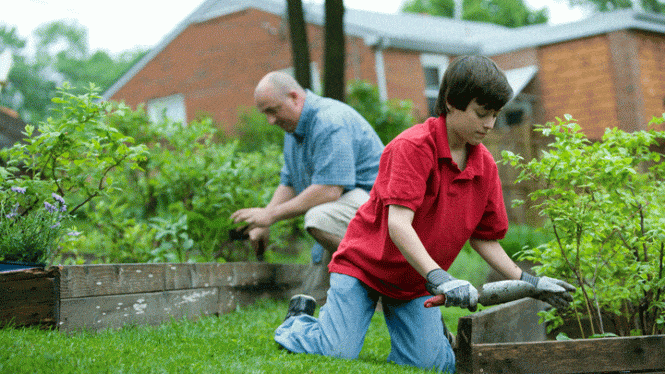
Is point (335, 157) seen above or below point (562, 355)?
above

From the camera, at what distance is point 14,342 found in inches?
93.2

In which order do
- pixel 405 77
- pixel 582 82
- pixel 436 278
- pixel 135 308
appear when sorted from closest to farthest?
1. pixel 436 278
2. pixel 135 308
3. pixel 405 77
4. pixel 582 82

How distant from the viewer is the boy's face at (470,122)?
2.59m

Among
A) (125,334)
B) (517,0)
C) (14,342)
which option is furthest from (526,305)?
(517,0)

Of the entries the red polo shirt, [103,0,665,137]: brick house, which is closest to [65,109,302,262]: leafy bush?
the red polo shirt

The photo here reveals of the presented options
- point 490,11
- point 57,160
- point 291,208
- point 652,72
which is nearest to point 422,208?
point 291,208

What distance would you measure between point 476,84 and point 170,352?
1.68 metres

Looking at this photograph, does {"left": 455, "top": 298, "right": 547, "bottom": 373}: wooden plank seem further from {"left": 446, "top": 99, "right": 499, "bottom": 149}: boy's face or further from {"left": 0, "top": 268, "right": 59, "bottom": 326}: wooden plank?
{"left": 0, "top": 268, "right": 59, "bottom": 326}: wooden plank

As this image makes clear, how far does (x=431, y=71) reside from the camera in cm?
1805

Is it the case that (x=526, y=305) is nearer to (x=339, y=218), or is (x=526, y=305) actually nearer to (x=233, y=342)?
(x=339, y=218)

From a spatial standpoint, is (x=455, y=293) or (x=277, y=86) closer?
Result: (x=455, y=293)

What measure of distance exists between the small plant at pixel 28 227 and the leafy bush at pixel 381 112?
22.8ft

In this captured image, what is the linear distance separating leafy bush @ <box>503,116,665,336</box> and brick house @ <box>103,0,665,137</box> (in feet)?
41.5

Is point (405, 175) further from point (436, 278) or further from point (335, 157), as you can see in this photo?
point (335, 157)
